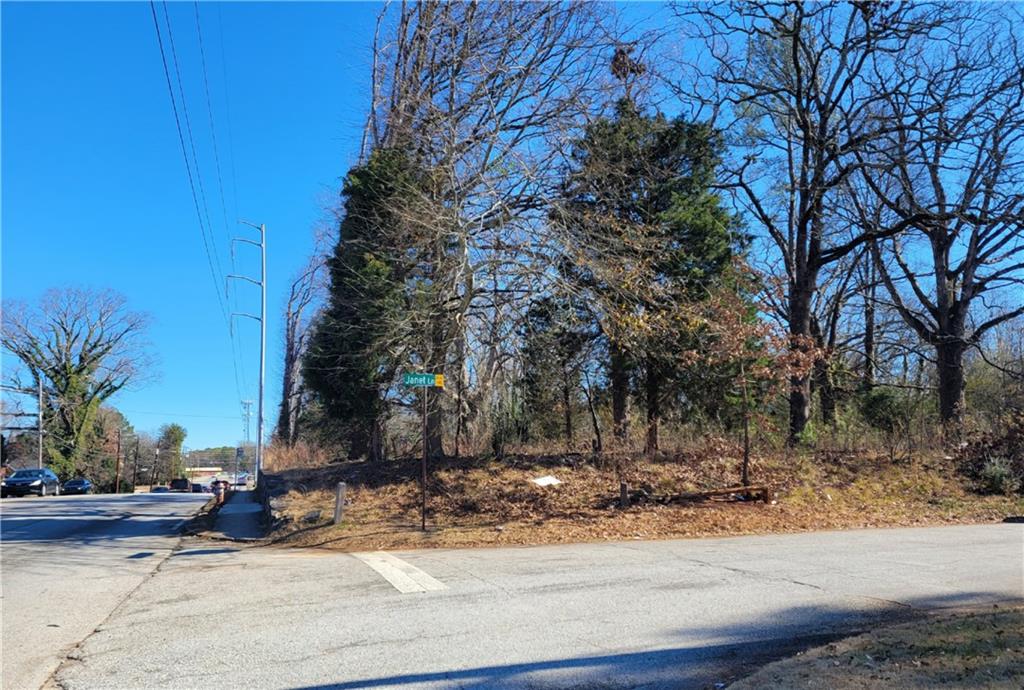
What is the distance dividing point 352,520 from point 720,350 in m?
9.39

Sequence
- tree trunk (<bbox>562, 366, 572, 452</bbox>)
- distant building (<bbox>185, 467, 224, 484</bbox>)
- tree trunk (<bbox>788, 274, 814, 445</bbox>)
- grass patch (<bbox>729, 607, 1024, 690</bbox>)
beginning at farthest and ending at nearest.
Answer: distant building (<bbox>185, 467, 224, 484</bbox>), tree trunk (<bbox>788, 274, 814, 445</bbox>), tree trunk (<bbox>562, 366, 572, 452</bbox>), grass patch (<bbox>729, 607, 1024, 690</bbox>)

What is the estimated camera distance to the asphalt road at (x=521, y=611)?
19.2 feet

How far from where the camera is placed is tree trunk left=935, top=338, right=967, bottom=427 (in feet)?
79.6

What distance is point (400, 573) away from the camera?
34.1ft

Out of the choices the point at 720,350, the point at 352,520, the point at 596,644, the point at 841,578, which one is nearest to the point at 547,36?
the point at 720,350

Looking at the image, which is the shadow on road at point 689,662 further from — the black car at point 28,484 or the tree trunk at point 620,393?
the black car at point 28,484

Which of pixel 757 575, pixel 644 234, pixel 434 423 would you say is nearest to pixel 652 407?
pixel 644 234

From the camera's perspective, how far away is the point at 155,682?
5652mm

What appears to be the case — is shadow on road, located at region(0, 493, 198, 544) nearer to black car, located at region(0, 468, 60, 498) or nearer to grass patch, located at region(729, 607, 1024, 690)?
grass patch, located at region(729, 607, 1024, 690)

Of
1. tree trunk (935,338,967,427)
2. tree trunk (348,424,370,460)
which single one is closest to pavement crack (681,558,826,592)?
tree trunk (935,338,967,427)

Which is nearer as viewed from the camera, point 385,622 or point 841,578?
point 385,622

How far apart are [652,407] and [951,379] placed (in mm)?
11758

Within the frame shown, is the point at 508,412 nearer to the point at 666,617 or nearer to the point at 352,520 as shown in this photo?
the point at 352,520

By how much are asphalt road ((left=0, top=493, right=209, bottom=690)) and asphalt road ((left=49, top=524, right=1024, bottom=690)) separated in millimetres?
314
